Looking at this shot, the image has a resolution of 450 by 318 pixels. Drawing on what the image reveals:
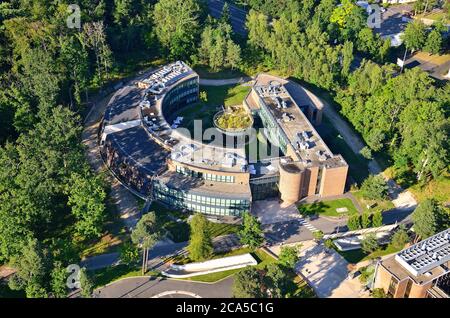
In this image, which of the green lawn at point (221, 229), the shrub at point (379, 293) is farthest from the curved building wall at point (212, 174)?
the shrub at point (379, 293)

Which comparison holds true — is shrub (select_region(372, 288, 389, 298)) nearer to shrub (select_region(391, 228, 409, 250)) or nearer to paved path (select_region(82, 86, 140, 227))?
shrub (select_region(391, 228, 409, 250))

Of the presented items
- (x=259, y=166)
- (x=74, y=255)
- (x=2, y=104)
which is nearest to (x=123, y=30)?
(x=2, y=104)

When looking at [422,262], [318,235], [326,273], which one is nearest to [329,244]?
[318,235]

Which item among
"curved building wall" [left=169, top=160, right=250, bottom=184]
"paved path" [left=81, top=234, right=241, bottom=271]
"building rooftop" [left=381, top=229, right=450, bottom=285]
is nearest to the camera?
"building rooftop" [left=381, top=229, right=450, bottom=285]

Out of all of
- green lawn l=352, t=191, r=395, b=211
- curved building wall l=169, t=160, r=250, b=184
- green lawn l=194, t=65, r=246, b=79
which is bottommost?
green lawn l=352, t=191, r=395, b=211

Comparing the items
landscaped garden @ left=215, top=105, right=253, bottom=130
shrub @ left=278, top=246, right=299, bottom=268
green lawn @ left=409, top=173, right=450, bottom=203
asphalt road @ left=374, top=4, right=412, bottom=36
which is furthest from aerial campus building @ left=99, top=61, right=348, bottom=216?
asphalt road @ left=374, top=4, right=412, bottom=36

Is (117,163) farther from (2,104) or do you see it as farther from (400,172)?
(400,172)

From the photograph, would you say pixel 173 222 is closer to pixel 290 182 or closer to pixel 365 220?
pixel 290 182
